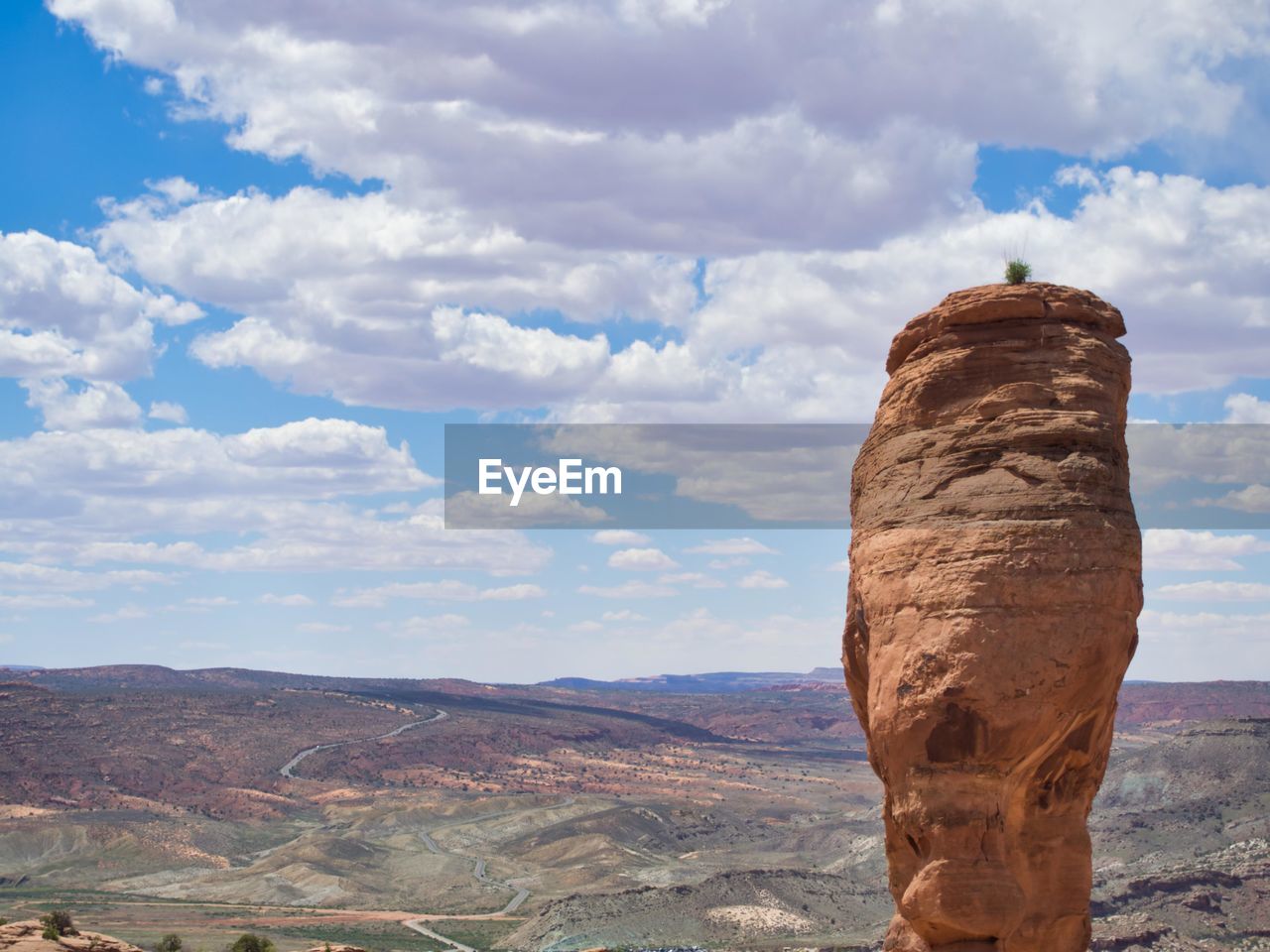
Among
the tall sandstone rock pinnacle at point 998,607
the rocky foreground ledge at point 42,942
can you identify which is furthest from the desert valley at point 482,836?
the tall sandstone rock pinnacle at point 998,607

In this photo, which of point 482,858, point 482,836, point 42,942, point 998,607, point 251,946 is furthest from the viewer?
point 482,836

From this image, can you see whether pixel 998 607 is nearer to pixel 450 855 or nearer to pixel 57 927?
pixel 57 927

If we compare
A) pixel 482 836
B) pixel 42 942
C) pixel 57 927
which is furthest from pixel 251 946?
pixel 482 836

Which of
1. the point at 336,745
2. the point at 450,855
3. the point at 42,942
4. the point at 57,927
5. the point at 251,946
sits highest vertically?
the point at 42,942

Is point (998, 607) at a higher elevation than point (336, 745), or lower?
higher

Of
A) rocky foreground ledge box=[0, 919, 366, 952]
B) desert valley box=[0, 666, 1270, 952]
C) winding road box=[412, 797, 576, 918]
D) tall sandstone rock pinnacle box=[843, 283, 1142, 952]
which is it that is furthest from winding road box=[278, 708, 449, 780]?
tall sandstone rock pinnacle box=[843, 283, 1142, 952]

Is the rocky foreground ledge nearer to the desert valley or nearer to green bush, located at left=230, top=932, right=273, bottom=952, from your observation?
green bush, located at left=230, top=932, right=273, bottom=952

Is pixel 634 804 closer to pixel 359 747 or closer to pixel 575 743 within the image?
pixel 359 747

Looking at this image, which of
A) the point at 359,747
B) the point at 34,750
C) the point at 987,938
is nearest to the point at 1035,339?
the point at 987,938

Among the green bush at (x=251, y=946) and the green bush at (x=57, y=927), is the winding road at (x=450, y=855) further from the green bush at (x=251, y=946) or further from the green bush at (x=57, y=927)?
the green bush at (x=57, y=927)
